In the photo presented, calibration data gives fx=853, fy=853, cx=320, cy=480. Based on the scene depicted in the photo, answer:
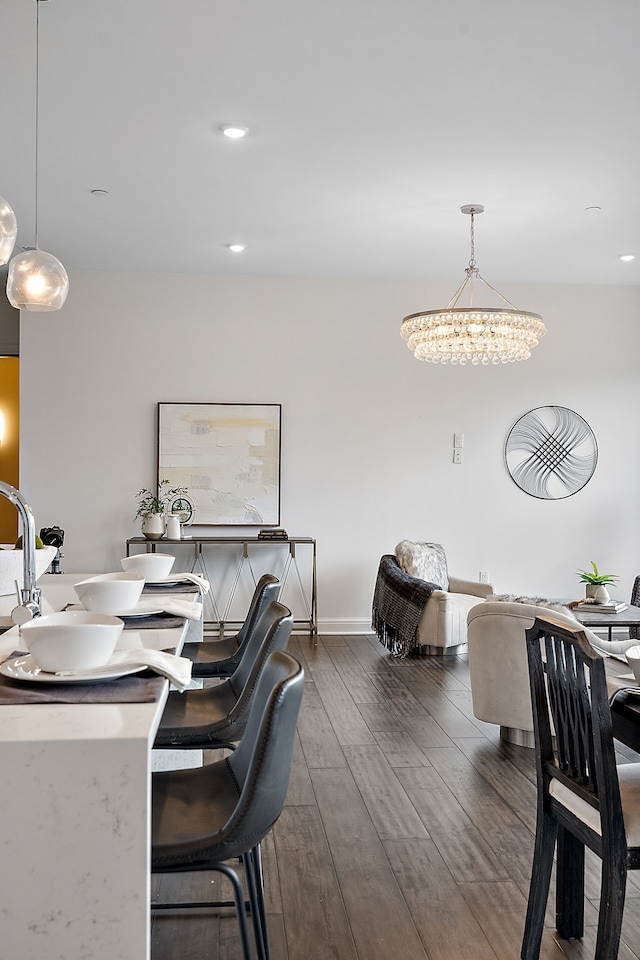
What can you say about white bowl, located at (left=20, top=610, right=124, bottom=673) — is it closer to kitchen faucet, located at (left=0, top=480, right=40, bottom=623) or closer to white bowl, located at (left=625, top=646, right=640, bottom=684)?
kitchen faucet, located at (left=0, top=480, right=40, bottom=623)

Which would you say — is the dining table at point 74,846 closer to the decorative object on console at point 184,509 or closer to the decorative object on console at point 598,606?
the decorative object on console at point 598,606

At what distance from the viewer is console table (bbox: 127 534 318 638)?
21.7ft

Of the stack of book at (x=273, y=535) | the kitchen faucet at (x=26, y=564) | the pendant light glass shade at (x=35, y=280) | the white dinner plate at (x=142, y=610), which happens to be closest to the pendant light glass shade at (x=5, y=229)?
the pendant light glass shade at (x=35, y=280)

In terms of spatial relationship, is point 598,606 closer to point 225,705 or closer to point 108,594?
point 225,705

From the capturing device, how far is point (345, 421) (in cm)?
682

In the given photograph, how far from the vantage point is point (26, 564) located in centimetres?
216

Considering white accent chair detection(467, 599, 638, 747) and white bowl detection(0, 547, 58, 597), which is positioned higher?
white bowl detection(0, 547, 58, 597)

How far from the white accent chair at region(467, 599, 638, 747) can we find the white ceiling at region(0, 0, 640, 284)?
2144 millimetres

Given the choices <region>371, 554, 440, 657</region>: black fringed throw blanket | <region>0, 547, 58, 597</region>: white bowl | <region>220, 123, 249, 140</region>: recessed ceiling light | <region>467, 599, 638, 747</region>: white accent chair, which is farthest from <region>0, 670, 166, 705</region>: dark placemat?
<region>371, 554, 440, 657</region>: black fringed throw blanket

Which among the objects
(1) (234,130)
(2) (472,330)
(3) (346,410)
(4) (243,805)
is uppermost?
(1) (234,130)

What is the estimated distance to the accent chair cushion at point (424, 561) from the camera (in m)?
6.29

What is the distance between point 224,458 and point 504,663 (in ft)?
11.1

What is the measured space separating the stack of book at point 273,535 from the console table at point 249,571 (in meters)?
0.08

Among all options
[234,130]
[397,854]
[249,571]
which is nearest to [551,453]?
[249,571]
